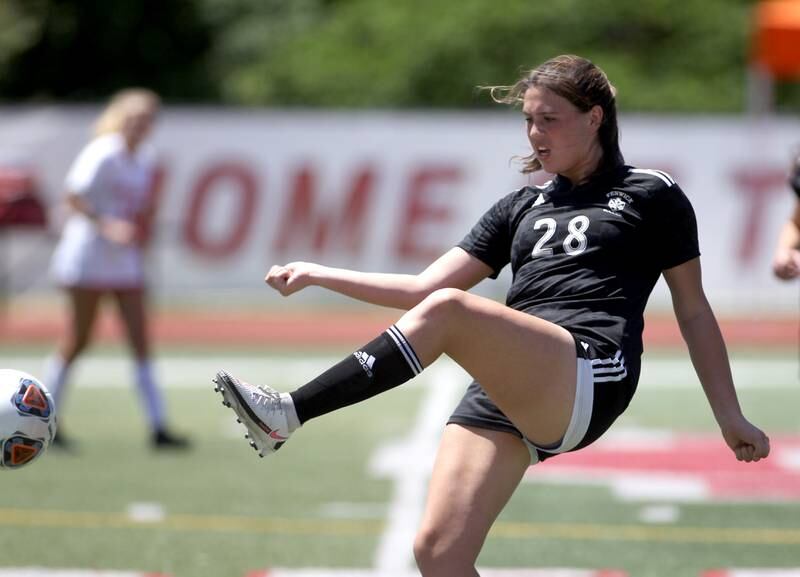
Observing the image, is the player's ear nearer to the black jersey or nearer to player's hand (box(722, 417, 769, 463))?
the black jersey

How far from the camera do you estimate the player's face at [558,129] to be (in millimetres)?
4391

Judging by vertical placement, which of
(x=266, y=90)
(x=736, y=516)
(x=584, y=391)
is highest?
(x=584, y=391)

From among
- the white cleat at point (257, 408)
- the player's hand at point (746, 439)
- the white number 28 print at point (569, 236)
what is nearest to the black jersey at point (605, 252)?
the white number 28 print at point (569, 236)

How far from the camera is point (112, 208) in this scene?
952 centimetres

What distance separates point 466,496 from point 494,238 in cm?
93

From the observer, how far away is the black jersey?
435cm

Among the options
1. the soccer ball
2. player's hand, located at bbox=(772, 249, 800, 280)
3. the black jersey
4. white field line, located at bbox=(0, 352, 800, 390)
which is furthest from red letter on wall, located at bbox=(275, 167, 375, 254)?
the black jersey

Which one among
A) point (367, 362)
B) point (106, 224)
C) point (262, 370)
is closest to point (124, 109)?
point (106, 224)

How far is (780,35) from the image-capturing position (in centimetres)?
1605

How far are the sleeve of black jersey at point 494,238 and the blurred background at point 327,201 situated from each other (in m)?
0.58

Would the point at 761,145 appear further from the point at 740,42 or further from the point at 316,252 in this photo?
the point at 740,42

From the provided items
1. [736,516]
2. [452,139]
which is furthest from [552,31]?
[736,516]

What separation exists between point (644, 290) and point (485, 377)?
66 centimetres

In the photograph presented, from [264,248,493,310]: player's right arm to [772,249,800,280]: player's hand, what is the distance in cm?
164
